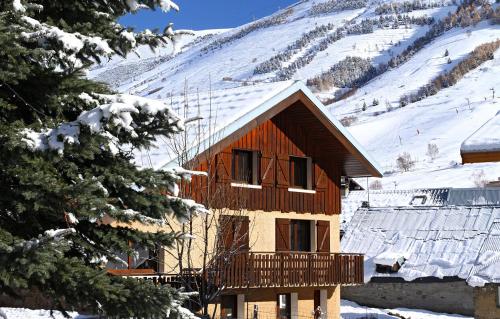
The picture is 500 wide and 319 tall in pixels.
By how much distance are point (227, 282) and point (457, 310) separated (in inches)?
617

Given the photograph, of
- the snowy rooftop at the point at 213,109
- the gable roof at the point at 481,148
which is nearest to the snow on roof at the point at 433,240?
the snowy rooftop at the point at 213,109

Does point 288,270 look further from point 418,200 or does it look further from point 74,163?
point 418,200

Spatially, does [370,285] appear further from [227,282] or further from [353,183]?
[227,282]

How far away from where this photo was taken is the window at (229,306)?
27422 mm

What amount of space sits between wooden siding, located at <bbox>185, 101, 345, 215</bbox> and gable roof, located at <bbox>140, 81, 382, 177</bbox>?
472 mm

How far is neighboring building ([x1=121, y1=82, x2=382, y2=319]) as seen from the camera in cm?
2580

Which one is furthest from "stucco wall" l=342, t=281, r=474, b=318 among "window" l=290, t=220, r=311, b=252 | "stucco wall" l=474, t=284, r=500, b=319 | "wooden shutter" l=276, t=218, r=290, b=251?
"wooden shutter" l=276, t=218, r=290, b=251

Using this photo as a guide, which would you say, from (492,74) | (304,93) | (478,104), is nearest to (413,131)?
(478,104)

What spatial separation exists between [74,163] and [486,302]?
1053 inches

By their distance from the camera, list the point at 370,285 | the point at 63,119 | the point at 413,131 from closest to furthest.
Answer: the point at 63,119, the point at 370,285, the point at 413,131

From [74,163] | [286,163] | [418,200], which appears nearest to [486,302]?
[286,163]

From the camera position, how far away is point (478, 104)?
14900 cm

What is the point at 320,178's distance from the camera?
102ft

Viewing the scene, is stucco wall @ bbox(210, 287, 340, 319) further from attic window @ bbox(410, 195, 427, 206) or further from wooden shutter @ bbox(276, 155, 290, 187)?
attic window @ bbox(410, 195, 427, 206)
